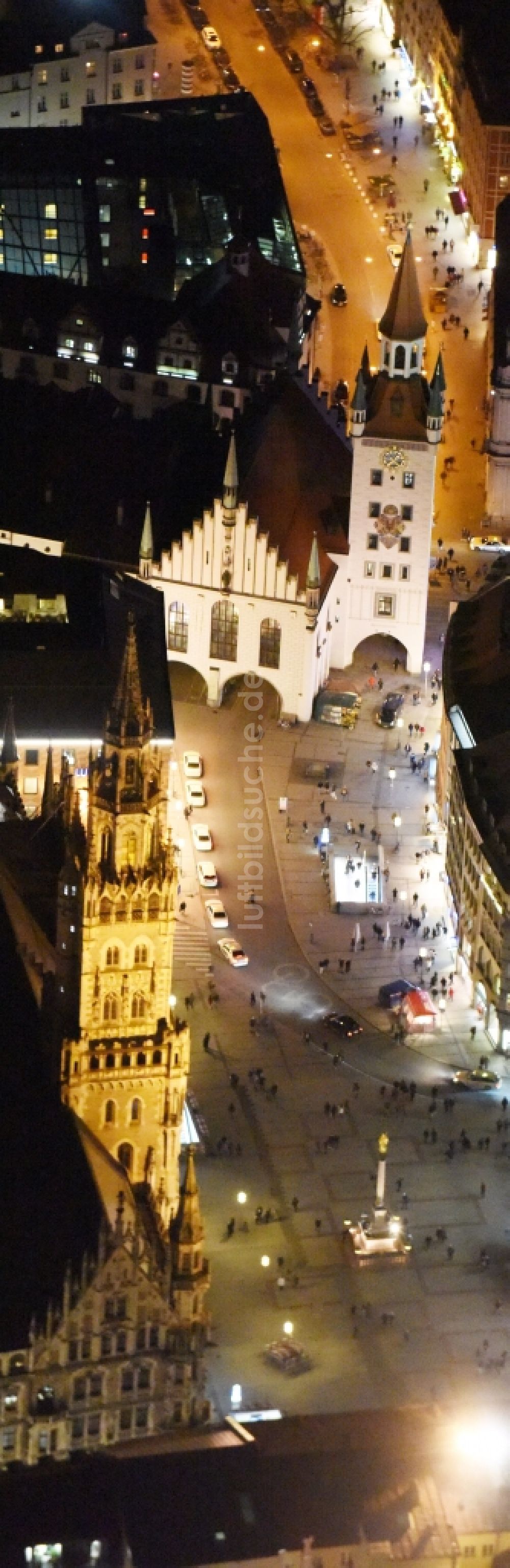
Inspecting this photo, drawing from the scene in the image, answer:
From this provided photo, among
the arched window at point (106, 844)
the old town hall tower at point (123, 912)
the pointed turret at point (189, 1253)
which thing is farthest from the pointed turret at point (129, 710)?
the pointed turret at point (189, 1253)

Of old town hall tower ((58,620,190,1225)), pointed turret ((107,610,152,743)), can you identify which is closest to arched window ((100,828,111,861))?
old town hall tower ((58,620,190,1225))

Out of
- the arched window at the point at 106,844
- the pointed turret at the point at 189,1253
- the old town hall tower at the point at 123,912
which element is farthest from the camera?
the pointed turret at the point at 189,1253

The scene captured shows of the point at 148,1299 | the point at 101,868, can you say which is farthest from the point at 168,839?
the point at 148,1299

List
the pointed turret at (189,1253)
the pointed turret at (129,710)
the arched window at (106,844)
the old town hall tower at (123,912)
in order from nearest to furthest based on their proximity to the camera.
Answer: the pointed turret at (129,710)
the old town hall tower at (123,912)
the arched window at (106,844)
the pointed turret at (189,1253)

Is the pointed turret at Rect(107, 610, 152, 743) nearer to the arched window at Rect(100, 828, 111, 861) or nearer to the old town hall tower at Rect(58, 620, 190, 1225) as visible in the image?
the old town hall tower at Rect(58, 620, 190, 1225)

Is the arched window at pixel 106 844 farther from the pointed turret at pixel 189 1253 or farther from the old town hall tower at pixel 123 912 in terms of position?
the pointed turret at pixel 189 1253
